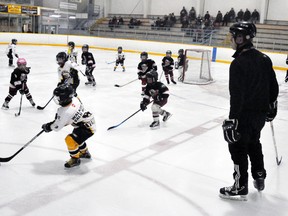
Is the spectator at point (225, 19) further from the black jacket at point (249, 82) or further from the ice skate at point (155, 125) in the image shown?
the black jacket at point (249, 82)

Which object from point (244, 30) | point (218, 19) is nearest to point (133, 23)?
point (218, 19)

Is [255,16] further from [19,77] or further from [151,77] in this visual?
[19,77]

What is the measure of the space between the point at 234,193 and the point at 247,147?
1.22 ft

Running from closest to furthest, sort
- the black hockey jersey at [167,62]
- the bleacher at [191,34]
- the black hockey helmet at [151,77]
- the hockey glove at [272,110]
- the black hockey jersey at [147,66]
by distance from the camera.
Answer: the hockey glove at [272,110], the black hockey helmet at [151,77], the black hockey jersey at [147,66], the black hockey jersey at [167,62], the bleacher at [191,34]

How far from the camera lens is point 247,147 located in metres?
2.43

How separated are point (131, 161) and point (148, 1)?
19094mm

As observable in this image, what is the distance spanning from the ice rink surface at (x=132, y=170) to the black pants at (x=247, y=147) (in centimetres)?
22

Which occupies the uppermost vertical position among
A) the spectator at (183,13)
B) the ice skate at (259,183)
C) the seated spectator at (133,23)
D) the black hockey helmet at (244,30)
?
the spectator at (183,13)

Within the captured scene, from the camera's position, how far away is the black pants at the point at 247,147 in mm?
2301

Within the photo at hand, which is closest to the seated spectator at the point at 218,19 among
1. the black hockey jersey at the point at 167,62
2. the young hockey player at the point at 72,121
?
the black hockey jersey at the point at 167,62

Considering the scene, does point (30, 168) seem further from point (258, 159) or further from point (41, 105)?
point (41, 105)

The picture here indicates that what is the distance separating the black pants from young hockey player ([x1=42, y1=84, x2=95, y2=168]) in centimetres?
125

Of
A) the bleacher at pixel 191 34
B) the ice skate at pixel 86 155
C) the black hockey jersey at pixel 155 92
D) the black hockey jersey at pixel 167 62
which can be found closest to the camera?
the ice skate at pixel 86 155

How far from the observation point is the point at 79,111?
2.83 meters
